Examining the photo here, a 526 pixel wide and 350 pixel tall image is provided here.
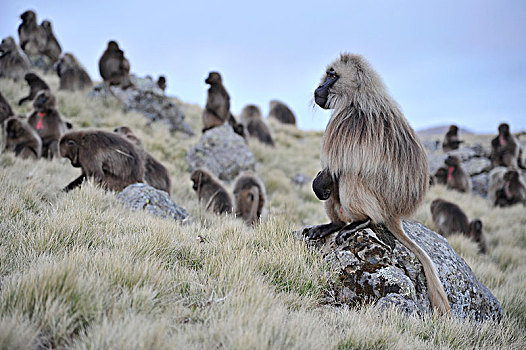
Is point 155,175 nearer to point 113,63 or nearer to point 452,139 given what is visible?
point 113,63

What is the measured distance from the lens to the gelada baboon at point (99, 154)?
5953mm

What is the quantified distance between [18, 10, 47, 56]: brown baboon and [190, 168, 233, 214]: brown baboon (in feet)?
50.0

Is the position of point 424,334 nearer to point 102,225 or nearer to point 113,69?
point 102,225

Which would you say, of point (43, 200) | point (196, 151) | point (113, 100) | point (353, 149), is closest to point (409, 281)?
point (353, 149)

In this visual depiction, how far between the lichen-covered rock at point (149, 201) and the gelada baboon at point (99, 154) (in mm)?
585

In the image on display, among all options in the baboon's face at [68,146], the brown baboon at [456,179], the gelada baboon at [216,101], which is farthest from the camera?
the brown baboon at [456,179]

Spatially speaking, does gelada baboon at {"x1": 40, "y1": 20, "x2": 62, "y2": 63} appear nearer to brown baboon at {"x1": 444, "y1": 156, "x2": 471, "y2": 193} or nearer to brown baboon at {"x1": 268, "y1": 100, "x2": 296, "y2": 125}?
brown baboon at {"x1": 268, "y1": 100, "x2": 296, "y2": 125}

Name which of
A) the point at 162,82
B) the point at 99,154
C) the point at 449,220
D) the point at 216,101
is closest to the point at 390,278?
the point at 99,154

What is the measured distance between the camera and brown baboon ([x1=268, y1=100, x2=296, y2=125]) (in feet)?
90.6

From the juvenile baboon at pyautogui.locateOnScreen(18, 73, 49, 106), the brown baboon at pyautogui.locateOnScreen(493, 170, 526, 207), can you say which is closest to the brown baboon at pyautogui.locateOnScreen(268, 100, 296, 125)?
the brown baboon at pyautogui.locateOnScreen(493, 170, 526, 207)

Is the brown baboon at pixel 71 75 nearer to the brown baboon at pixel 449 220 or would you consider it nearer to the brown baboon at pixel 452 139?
the brown baboon at pixel 449 220

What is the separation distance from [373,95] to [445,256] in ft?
6.55

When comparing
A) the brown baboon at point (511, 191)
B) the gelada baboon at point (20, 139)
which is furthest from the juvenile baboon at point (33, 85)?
the brown baboon at point (511, 191)

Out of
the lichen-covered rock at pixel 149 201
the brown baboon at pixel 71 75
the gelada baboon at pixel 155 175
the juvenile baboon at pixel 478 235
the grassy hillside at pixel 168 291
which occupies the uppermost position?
the brown baboon at pixel 71 75
